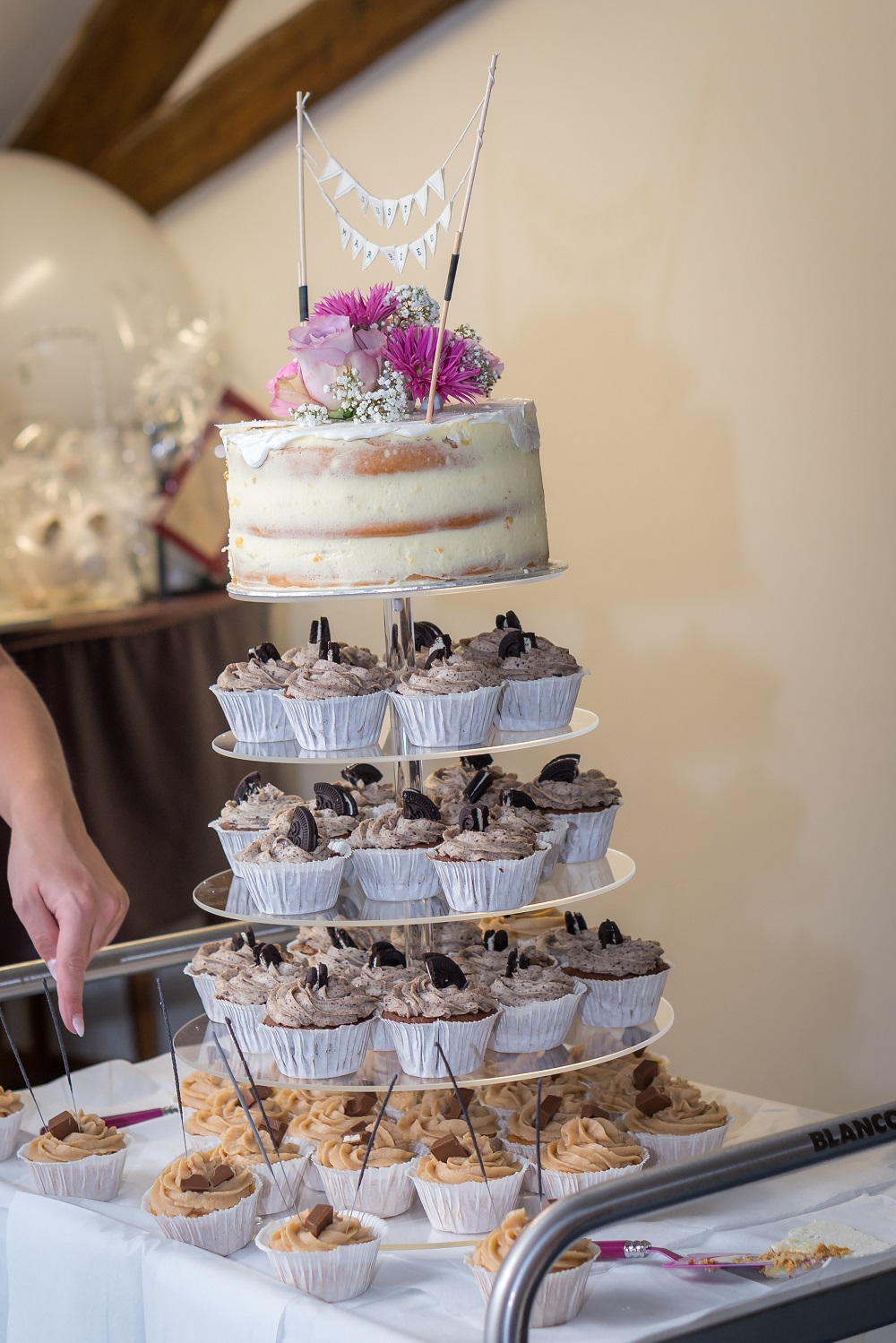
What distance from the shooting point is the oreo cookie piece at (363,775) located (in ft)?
6.37

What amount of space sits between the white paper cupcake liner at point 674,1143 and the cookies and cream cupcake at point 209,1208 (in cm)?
44

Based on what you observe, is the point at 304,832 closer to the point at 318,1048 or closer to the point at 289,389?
the point at 318,1048

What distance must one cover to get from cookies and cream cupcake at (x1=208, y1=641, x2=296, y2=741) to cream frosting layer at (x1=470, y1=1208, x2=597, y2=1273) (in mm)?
629

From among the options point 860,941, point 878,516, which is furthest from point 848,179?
point 860,941

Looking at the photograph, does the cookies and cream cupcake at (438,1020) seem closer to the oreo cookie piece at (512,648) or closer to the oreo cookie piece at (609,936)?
the oreo cookie piece at (609,936)

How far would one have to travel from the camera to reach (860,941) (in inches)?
126

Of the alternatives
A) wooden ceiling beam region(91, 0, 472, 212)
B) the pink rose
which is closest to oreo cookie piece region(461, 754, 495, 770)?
the pink rose

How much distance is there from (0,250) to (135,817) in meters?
1.52

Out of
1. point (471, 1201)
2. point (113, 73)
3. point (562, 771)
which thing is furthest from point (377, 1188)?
point (113, 73)

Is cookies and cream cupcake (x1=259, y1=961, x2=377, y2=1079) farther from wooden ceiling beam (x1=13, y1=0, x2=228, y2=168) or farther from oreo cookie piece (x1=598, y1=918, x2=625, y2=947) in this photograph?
wooden ceiling beam (x1=13, y1=0, x2=228, y2=168)

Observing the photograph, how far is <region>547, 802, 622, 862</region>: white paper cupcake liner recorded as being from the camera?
6.08ft

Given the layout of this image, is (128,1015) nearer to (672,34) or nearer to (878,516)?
(878,516)

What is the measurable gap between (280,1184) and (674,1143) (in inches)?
17.5

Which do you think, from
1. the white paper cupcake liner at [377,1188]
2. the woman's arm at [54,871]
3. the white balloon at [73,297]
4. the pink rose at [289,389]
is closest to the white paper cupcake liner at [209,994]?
the woman's arm at [54,871]
